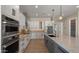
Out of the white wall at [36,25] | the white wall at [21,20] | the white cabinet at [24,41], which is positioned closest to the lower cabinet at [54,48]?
the white wall at [36,25]

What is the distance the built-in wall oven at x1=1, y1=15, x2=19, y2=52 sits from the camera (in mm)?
1346

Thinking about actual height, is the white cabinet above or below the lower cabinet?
above

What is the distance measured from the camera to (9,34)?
148 cm

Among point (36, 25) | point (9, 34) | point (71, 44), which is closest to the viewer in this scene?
point (9, 34)

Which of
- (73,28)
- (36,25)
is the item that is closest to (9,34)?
(36,25)

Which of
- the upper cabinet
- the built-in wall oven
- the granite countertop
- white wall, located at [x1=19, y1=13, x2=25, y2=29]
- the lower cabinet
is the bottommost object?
the lower cabinet

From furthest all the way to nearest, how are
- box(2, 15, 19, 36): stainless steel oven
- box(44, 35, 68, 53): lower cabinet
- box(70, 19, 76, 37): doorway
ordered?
box(70, 19, 76, 37): doorway < box(44, 35, 68, 53): lower cabinet < box(2, 15, 19, 36): stainless steel oven

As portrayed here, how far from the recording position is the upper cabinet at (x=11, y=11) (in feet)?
4.47

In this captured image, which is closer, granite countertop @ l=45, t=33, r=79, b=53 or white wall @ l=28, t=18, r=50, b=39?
granite countertop @ l=45, t=33, r=79, b=53

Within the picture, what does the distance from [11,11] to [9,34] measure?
0.33 meters

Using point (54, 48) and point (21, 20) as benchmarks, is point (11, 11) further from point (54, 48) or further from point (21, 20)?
point (54, 48)

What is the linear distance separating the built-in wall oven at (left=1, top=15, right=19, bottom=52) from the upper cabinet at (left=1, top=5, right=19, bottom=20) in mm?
55

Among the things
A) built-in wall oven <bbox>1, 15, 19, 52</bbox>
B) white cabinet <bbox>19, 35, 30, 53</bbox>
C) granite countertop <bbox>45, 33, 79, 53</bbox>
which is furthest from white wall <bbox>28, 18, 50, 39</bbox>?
Answer: granite countertop <bbox>45, 33, 79, 53</bbox>

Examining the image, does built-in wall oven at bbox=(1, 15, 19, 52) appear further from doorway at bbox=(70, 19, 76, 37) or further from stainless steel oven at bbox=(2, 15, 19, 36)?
doorway at bbox=(70, 19, 76, 37)
